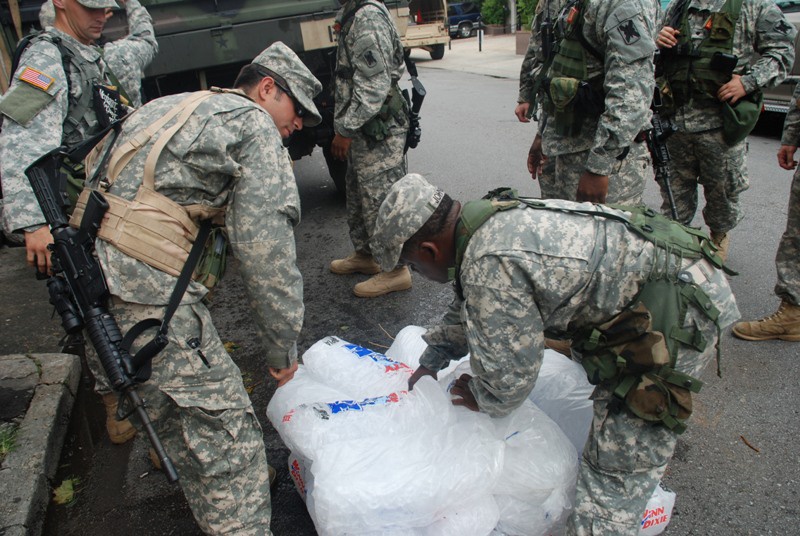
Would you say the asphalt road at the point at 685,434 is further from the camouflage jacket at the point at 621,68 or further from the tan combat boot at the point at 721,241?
the camouflage jacket at the point at 621,68

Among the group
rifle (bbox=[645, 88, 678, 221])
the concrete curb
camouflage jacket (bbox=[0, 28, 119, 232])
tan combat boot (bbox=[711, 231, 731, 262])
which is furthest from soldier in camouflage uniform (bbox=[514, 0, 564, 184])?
the concrete curb

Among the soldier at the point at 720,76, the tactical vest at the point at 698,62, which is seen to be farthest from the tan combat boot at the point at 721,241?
the tactical vest at the point at 698,62

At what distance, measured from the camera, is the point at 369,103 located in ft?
10.0

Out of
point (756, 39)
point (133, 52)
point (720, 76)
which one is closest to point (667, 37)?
point (720, 76)

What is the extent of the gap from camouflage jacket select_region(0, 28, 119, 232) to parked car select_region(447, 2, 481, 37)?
22.9 metres

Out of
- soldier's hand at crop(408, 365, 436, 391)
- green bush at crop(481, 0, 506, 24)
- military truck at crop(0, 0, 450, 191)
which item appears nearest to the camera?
soldier's hand at crop(408, 365, 436, 391)

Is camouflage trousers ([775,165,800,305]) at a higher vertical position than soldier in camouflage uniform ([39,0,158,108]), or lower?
lower

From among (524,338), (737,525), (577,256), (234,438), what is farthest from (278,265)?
(737,525)

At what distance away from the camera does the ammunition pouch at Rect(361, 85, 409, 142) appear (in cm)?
321

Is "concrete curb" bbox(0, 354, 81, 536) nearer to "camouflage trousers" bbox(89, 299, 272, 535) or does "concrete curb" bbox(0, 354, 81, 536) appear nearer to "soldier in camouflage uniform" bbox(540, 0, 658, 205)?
"camouflage trousers" bbox(89, 299, 272, 535)

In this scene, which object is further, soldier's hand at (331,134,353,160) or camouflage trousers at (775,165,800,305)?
soldier's hand at (331,134,353,160)

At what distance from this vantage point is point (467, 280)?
1.55 meters

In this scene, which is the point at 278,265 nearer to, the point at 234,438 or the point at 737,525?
the point at 234,438

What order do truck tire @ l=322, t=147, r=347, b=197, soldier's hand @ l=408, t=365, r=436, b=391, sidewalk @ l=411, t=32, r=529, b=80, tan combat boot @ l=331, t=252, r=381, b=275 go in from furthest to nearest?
sidewalk @ l=411, t=32, r=529, b=80 < truck tire @ l=322, t=147, r=347, b=197 < tan combat boot @ l=331, t=252, r=381, b=275 < soldier's hand @ l=408, t=365, r=436, b=391
